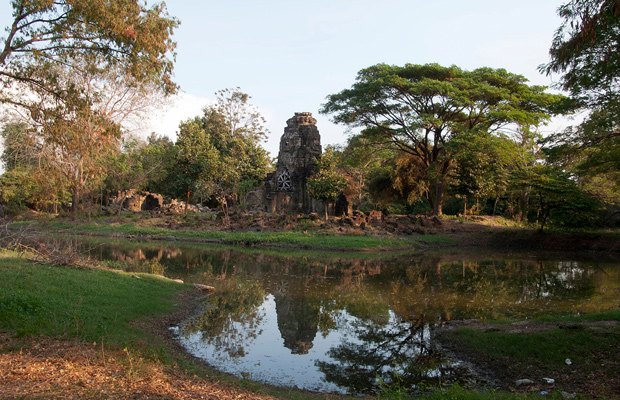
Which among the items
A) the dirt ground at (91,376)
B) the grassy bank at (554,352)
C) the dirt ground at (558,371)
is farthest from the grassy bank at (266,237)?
the dirt ground at (91,376)

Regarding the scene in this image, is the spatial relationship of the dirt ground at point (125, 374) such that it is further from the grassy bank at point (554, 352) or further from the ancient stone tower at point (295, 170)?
the ancient stone tower at point (295, 170)

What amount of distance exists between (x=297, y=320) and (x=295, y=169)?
23.7 meters

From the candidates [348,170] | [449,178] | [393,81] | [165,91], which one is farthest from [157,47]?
[348,170]

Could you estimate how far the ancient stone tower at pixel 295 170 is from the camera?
3359 cm

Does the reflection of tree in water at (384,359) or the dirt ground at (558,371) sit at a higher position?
the dirt ground at (558,371)

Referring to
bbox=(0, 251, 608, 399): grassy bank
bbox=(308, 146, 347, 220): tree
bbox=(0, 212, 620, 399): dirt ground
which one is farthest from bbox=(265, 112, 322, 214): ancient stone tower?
bbox=(0, 212, 620, 399): dirt ground

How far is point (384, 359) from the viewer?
8.05 m

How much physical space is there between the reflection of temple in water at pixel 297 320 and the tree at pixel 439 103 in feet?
56.6

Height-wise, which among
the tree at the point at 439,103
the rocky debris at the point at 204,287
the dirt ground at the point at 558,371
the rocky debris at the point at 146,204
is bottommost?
the rocky debris at the point at 204,287

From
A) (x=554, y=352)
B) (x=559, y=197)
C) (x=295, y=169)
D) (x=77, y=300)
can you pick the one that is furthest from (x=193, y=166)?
(x=554, y=352)

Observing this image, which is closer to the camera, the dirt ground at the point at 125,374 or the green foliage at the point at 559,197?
the dirt ground at the point at 125,374

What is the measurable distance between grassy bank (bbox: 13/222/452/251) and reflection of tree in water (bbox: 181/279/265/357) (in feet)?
37.4

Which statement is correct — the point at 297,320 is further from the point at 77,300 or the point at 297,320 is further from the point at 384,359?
the point at 77,300

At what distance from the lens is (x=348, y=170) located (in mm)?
36250
